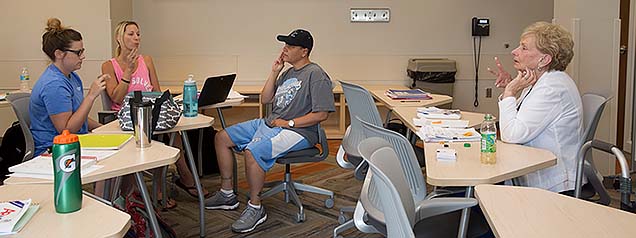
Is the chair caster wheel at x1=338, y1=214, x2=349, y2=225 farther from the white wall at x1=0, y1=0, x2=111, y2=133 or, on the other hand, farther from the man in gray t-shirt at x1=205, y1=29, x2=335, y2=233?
the white wall at x1=0, y1=0, x2=111, y2=133

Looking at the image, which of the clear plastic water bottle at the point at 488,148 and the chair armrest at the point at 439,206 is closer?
the chair armrest at the point at 439,206

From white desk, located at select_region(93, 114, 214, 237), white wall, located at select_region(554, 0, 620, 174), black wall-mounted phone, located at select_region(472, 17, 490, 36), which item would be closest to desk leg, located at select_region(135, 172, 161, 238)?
white desk, located at select_region(93, 114, 214, 237)

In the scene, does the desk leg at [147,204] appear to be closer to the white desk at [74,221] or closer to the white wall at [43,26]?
the white desk at [74,221]

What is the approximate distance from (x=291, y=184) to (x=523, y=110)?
1861mm

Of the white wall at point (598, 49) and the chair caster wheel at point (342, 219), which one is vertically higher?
the white wall at point (598, 49)

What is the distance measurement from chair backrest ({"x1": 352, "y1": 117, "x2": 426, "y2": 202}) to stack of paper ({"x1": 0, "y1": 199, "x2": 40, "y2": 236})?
48.5 inches

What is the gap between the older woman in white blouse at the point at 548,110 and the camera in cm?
263

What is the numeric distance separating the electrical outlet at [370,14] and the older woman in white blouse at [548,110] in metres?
4.13

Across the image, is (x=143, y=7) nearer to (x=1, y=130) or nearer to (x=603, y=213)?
(x=1, y=130)

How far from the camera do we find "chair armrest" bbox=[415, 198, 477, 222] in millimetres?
2102

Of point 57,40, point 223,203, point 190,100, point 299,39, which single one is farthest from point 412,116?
point 57,40

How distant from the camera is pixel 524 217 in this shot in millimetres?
1650

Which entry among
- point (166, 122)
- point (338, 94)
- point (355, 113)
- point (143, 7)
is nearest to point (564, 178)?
point (355, 113)

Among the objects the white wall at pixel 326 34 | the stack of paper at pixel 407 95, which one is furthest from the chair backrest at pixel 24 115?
the white wall at pixel 326 34
